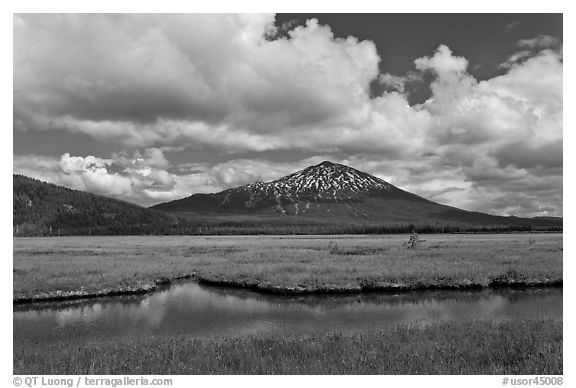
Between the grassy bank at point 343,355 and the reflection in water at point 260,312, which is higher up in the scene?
the grassy bank at point 343,355

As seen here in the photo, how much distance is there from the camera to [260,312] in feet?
75.3

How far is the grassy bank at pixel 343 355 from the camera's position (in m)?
9.91

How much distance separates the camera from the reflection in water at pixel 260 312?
19.4 m

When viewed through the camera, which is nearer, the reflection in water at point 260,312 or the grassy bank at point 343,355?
the grassy bank at point 343,355

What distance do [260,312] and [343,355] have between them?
1198 centimetres

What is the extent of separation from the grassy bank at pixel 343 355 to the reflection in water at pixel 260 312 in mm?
4100

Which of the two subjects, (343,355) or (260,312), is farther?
(260,312)

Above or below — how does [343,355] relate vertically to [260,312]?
above

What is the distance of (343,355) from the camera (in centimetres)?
1168

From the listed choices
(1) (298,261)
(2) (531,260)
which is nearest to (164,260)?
(1) (298,261)

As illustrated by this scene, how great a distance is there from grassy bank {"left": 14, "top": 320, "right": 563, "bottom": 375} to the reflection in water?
13.5 feet

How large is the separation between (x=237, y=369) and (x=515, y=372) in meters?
7.21

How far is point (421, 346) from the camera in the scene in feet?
41.1
